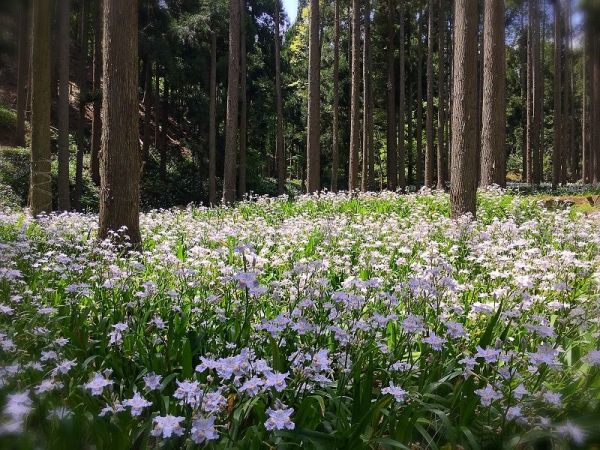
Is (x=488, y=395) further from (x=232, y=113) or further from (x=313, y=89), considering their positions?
(x=232, y=113)

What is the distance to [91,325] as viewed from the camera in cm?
338

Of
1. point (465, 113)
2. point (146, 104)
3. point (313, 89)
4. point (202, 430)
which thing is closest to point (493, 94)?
point (465, 113)

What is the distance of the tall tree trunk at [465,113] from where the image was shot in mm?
8391

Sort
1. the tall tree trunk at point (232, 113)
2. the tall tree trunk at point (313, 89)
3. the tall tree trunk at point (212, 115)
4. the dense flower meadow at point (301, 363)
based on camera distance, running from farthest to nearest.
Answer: the tall tree trunk at point (212, 115) < the tall tree trunk at point (232, 113) < the tall tree trunk at point (313, 89) < the dense flower meadow at point (301, 363)

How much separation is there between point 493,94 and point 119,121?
839 cm

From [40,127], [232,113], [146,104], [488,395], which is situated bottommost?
[488,395]

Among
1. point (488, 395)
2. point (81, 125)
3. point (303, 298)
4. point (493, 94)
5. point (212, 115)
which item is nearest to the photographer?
point (488, 395)

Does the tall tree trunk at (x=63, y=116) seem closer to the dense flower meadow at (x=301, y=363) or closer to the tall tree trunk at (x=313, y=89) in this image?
the tall tree trunk at (x=313, y=89)

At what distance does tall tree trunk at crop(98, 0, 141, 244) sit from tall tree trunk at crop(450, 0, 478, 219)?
477 cm

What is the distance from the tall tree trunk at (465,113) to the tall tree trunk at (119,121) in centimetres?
477

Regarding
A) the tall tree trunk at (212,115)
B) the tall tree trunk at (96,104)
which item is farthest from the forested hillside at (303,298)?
the tall tree trunk at (212,115)

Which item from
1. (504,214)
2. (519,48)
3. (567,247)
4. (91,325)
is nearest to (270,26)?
(519,48)

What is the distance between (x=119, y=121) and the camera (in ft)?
23.1

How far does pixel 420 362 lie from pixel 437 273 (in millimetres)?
733
